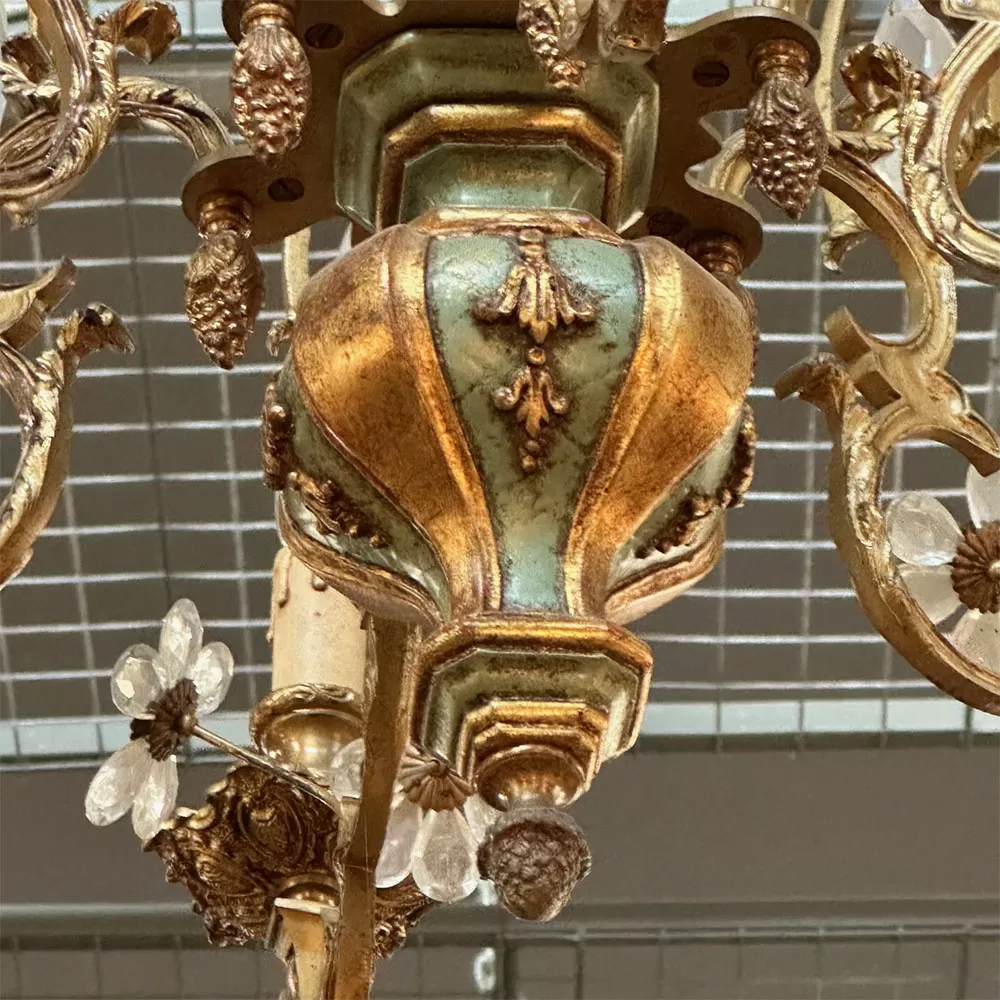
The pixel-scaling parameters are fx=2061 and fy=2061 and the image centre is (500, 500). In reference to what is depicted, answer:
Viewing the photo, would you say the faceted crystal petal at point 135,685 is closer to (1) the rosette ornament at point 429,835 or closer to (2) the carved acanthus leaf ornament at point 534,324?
(1) the rosette ornament at point 429,835

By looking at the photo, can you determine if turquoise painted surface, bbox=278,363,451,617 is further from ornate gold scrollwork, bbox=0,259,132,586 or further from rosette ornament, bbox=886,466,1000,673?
rosette ornament, bbox=886,466,1000,673

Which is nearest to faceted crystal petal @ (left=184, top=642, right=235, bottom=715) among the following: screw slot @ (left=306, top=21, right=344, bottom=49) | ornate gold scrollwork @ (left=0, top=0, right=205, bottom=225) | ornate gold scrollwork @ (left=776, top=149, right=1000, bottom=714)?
ornate gold scrollwork @ (left=0, top=0, right=205, bottom=225)

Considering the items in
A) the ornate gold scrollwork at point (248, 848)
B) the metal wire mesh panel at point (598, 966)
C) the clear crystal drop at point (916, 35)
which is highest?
the clear crystal drop at point (916, 35)

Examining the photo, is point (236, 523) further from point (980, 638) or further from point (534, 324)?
point (534, 324)

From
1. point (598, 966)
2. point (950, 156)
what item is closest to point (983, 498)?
point (950, 156)

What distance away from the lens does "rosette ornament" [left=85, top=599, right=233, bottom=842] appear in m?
1.81

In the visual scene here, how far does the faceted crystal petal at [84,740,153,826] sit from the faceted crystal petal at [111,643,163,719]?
4cm

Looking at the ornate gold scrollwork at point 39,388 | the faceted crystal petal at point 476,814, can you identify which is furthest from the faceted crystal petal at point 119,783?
the ornate gold scrollwork at point 39,388

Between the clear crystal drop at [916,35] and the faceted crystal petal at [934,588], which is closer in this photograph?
the faceted crystal petal at [934,588]

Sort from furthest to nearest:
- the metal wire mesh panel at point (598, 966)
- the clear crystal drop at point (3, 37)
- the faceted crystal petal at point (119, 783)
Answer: the metal wire mesh panel at point (598, 966) → the faceted crystal petal at point (119, 783) → the clear crystal drop at point (3, 37)

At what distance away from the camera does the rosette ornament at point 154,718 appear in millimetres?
1810

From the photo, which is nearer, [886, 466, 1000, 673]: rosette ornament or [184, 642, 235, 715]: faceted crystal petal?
[886, 466, 1000, 673]: rosette ornament

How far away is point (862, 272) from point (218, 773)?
1.53 meters

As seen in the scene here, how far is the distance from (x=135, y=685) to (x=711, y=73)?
2.77 feet
